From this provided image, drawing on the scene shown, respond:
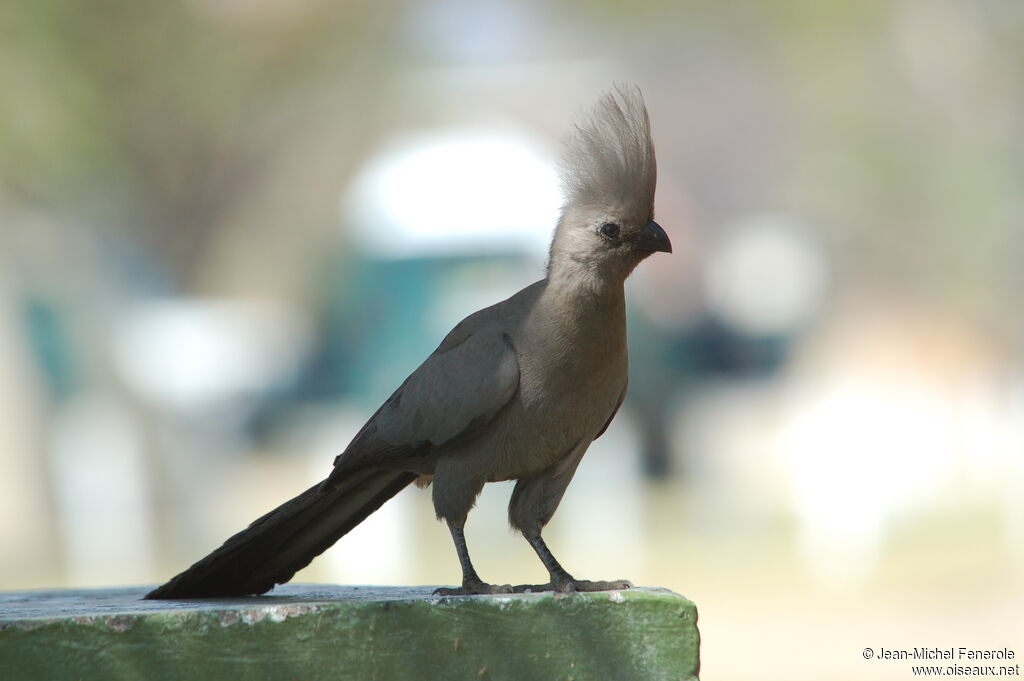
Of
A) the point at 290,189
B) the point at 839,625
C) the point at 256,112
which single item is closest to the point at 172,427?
the point at 256,112

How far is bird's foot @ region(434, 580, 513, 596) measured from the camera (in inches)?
158

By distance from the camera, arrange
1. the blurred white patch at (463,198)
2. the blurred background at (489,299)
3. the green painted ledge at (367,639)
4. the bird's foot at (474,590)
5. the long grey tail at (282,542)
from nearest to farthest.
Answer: the green painted ledge at (367,639), the bird's foot at (474,590), the long grey tail at (282,542), the blurred background at (489,299), the blurred white patch at (463,198)

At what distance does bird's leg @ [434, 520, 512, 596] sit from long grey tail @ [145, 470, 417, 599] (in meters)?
0.39

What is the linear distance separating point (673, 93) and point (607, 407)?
26910mm

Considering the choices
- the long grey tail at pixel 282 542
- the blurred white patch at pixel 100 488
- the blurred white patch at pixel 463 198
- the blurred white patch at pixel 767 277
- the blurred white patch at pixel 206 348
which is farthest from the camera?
the blurred white patch at pixel 767 277

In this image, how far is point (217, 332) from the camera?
65.7 feet

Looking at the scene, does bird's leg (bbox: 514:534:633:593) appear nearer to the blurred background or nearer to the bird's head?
the bird's head

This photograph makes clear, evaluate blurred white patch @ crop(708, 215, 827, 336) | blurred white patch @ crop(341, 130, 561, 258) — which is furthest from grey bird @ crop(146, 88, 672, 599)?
blurred white patch @ crop(708, 215, 827, 336)

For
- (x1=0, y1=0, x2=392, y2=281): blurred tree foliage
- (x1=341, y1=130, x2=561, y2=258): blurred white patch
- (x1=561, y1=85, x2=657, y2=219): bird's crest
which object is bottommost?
(x1=561, y1=85, x2=657, y2=219): bird's crest

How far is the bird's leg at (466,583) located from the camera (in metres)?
4.04

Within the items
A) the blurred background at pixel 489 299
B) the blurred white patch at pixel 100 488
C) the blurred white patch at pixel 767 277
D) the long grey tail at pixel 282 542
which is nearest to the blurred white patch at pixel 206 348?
the blurred background at pixel 489 299

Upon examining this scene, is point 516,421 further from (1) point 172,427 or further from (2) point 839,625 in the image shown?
(1) point 172,427

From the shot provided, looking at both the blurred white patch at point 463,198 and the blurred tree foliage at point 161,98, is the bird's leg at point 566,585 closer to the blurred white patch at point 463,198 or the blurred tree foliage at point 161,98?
the blurred tree foliage at point 161,98

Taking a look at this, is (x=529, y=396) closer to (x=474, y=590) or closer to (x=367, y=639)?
(x=474, y=590)
